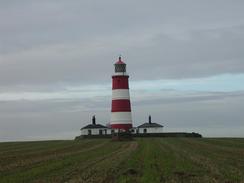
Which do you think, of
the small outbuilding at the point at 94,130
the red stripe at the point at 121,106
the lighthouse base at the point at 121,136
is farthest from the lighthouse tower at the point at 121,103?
the small outbuilding at the point at 94,130

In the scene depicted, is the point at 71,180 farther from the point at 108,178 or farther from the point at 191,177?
the point at 191,177

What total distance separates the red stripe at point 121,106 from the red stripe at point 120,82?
178 centimetres

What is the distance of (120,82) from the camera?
6869 centimetres

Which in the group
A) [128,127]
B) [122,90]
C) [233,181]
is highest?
[122,90]

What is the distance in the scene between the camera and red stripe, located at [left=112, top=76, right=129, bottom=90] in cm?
6856

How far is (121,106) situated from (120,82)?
2928 mm

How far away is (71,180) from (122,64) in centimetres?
5061

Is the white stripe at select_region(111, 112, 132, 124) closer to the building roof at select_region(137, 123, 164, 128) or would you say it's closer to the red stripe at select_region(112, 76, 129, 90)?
the red stripe at select_region(112, 76, 129, 90)

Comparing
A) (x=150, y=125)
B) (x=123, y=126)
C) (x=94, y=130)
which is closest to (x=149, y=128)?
(x=150, y=125)

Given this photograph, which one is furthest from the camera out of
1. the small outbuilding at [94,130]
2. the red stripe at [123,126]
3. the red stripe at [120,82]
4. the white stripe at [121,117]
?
the small outbuilding at [94,130]

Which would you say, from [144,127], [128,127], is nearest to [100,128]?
[144,127]

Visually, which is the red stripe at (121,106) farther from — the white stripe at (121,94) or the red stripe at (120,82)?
the red stripe at (120,82)

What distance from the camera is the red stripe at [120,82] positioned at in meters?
68.6

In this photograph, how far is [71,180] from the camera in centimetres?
1975
